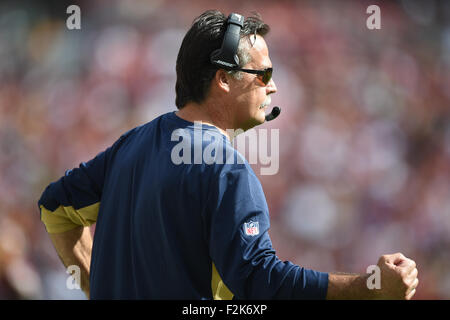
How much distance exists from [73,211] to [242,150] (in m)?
2.44

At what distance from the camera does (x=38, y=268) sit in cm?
405

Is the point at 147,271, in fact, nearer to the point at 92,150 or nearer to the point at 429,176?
the point at 92,150

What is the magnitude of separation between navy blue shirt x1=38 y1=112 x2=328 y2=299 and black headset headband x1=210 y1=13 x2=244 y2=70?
0.62 ft

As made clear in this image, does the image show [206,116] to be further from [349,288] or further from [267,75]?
[349,288]

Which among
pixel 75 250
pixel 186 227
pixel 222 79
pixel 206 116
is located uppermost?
pixel 222 79

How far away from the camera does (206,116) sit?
1.62 meters

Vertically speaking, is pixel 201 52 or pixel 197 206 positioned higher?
pixel 201 52

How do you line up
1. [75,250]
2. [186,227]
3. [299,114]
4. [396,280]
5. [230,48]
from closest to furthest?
1. [396,280]
2. [186,227]
3. [230,48]
4. [75,250]
5. [299,114]

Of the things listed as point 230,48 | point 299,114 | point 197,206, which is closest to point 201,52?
point 230,48

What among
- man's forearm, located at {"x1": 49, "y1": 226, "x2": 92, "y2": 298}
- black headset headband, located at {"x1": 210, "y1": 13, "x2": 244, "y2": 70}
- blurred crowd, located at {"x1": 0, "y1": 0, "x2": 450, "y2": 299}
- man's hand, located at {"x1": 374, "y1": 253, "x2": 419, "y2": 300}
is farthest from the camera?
blurred crowd, located at {"x1": 0, "y1": 0, "x2": 450, "y2": 299}

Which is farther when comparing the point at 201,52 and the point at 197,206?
the point at 201,52

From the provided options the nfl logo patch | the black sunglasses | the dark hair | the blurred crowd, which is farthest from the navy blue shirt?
the blurred crowd

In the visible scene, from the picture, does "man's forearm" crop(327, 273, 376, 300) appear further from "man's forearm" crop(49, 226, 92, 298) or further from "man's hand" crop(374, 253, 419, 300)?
"man's forearm" crop(49, 226, 92, 298)

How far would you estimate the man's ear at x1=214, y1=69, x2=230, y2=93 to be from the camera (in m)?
1.63
